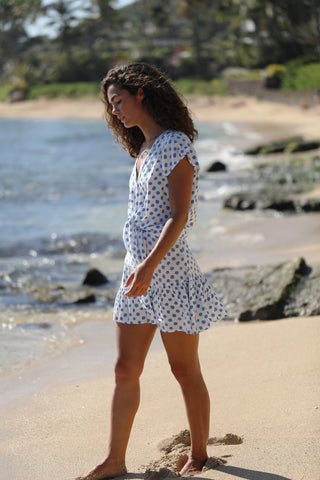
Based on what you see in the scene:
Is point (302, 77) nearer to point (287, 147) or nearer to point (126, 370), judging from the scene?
point (287, 147)

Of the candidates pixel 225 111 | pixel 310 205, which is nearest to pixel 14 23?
pixel 225 111

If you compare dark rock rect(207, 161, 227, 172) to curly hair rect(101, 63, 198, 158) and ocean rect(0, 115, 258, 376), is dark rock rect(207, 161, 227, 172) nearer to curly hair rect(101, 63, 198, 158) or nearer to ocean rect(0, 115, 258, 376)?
ocean rect(0, 115, 258, 376)

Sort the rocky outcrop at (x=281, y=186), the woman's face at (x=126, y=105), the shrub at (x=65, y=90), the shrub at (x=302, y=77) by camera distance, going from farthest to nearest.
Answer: the shrub at (x=65, y=90), the shrub at (x=302, y=77), the rocky outcrop at (x=281, y=186), the woman's face at (x=126, y=105)

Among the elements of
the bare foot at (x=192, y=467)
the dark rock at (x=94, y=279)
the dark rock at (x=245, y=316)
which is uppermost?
the bare foot at (x=192, y=467)

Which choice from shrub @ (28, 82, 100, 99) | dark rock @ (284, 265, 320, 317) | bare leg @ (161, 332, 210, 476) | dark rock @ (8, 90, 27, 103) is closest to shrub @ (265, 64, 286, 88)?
shrub @ (28, 82, 100, 99)

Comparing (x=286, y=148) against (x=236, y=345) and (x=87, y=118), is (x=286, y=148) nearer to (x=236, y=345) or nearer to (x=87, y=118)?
(x=236, y=345)

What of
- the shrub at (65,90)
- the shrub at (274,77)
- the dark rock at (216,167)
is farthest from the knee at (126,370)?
the shrub at (65,90)

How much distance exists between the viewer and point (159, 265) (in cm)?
270

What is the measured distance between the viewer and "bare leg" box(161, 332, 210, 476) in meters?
2.72

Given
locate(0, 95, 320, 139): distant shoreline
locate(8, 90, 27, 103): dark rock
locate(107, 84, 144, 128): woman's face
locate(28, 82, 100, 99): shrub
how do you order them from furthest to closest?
locate(8, 90, 27, 103): dark rock
locate(28, 82, 100, 99): shrub
locate(0, 95, 320, 139): distant shoreline
locate(107, 84, 144, 128): woman's face

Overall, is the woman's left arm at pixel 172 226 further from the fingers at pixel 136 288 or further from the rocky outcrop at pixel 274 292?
the rocky outcrop at pixel 274 292

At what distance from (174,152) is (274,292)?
298 centimetres

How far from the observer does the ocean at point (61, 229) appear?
5.89 m

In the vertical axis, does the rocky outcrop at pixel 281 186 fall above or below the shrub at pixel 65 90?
above
